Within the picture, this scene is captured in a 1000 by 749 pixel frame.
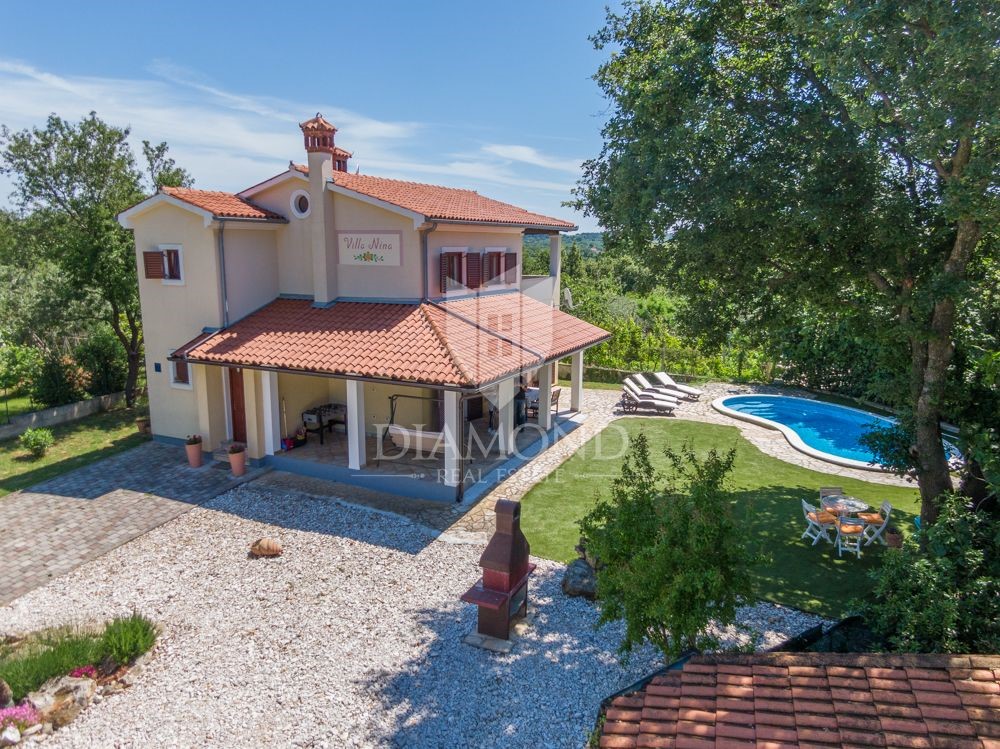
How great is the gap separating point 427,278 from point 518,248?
723 cm

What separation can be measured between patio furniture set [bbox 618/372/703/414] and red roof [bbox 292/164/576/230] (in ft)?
26.0

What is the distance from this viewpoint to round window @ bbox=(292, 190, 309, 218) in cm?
2100

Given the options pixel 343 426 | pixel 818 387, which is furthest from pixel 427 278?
pixel 818 387

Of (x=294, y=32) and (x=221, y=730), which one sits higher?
(x=294, y=32)

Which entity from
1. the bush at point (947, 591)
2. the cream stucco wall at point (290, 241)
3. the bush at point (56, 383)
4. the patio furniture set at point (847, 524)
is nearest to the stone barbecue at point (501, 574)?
the bush at point (947, 591)

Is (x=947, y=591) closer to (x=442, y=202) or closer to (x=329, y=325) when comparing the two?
(x=329, y=325)

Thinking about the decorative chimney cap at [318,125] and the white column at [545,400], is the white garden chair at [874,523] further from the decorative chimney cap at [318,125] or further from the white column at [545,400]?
the decorative chimney cap at [318,125]

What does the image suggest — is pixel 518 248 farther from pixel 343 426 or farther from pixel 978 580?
pixel 978 580

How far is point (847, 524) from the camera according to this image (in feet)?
48.6

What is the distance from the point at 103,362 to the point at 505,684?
88.1 ft

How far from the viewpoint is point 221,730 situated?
9156mm

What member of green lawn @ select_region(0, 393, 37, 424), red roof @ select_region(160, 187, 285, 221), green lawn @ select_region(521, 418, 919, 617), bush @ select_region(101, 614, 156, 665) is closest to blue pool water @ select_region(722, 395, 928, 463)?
green lawn @ select_region(521, 418, 919, 617)

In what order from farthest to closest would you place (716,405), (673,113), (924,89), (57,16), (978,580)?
(716,405) → (57,16) → (673,113) → (924,89) → (978,580)

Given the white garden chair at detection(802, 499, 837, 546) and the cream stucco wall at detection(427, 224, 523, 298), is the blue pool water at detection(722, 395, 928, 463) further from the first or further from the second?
the cream stucco wall at detection(427, 224, 523, 298)
